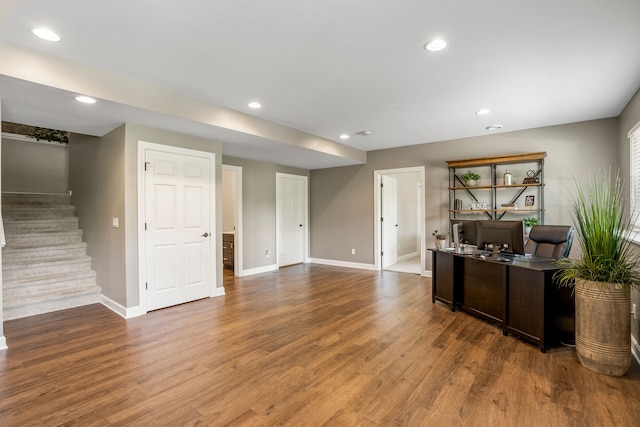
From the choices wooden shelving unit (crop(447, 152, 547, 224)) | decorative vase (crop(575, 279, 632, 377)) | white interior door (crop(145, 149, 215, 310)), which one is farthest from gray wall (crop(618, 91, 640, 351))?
white interior door (crop(145, 149, 215, 310))

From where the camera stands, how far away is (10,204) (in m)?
5.23

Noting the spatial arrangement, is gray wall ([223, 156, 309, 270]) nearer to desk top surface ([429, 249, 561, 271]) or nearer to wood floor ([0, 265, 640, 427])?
wood floor ([0, 265, 640, 427])

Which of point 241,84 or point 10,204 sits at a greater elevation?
point 241,84

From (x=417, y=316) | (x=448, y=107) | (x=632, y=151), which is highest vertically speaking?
(x=448, y=107)

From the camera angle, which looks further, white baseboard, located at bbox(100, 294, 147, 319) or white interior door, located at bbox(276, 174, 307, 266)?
white interior door, located at bbox(276, 174, 307, 266)

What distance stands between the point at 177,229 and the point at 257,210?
2.27 metres

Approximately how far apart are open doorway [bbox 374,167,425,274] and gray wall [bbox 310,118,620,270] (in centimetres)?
15

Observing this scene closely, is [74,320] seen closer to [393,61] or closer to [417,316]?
[417,316]

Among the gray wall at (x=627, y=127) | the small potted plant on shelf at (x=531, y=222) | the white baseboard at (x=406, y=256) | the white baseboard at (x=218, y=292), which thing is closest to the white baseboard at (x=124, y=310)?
the white baseboard at (x=218, y=292)

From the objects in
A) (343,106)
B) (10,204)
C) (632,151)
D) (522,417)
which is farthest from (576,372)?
(10,204)

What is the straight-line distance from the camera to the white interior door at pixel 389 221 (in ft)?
21.5

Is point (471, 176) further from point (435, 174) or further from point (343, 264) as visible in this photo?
point (343, 264)

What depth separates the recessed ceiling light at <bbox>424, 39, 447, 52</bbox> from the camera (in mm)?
2320

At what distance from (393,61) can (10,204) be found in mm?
6496
